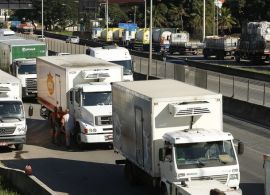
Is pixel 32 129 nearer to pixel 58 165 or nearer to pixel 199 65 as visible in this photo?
pixel 58 165

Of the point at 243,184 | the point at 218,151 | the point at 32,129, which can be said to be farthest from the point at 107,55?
the point at 218,151

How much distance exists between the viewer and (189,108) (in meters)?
18.2

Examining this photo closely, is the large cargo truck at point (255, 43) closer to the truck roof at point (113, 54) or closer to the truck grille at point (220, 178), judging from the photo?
the truck roof at point (113, 54)

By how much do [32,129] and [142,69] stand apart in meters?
22.0

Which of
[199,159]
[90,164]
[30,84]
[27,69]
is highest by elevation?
[27,69]

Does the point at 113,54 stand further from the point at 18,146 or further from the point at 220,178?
the point at 220,178

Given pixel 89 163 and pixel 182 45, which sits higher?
pixel 182 45

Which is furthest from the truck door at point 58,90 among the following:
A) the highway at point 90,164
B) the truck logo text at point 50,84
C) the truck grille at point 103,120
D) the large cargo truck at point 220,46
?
the large cargo truck at point 220,46

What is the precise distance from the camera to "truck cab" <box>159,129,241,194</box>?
1714cm

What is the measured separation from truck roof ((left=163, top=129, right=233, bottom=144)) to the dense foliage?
3424 inches

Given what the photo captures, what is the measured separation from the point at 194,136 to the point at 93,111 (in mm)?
9736

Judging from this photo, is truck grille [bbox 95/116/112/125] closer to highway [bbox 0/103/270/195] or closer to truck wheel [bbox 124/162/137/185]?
highway [bbox 0/103/270/195]

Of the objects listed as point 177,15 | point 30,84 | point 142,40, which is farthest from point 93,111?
point 177,15

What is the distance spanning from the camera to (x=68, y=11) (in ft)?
492
